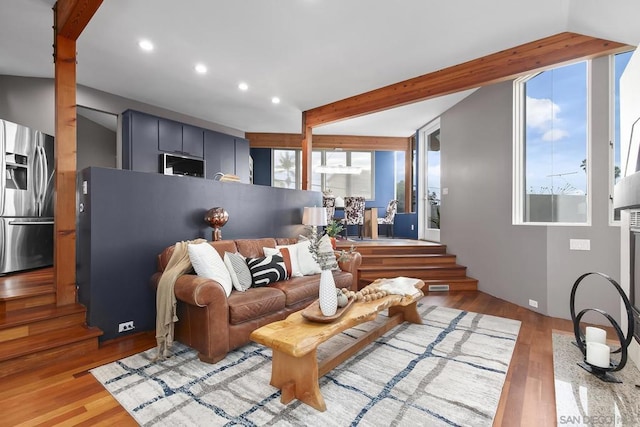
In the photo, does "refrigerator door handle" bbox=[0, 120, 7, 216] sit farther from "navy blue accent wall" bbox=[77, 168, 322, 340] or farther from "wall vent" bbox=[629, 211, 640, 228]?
"wall vent" bbox=[629, 211, 640, 228]

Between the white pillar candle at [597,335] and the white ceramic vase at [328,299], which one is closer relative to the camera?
the white ceramic vase at [328,299]

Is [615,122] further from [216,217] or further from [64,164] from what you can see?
[64,164]

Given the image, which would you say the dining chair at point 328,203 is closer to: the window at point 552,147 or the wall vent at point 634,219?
the window at point 552,147

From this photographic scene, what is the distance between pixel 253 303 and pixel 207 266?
505mm

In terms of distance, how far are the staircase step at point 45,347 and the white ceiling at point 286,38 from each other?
2.88 m

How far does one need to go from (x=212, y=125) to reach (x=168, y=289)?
15.7ft

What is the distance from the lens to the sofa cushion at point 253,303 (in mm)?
2416

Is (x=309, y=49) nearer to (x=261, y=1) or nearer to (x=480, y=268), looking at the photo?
(x=261, y=1)

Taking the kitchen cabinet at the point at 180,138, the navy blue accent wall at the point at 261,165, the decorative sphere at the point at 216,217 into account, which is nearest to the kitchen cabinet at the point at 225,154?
the kitchen cabinet at the point at 180,138

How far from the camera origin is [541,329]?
120 inches

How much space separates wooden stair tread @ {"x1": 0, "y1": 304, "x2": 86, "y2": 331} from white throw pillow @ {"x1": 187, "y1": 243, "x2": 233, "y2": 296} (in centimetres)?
114

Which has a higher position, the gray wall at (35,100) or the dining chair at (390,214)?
the gray wall at (35,100)

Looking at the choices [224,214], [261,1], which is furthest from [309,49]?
[224,214]

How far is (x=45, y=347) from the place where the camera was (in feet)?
7.39
